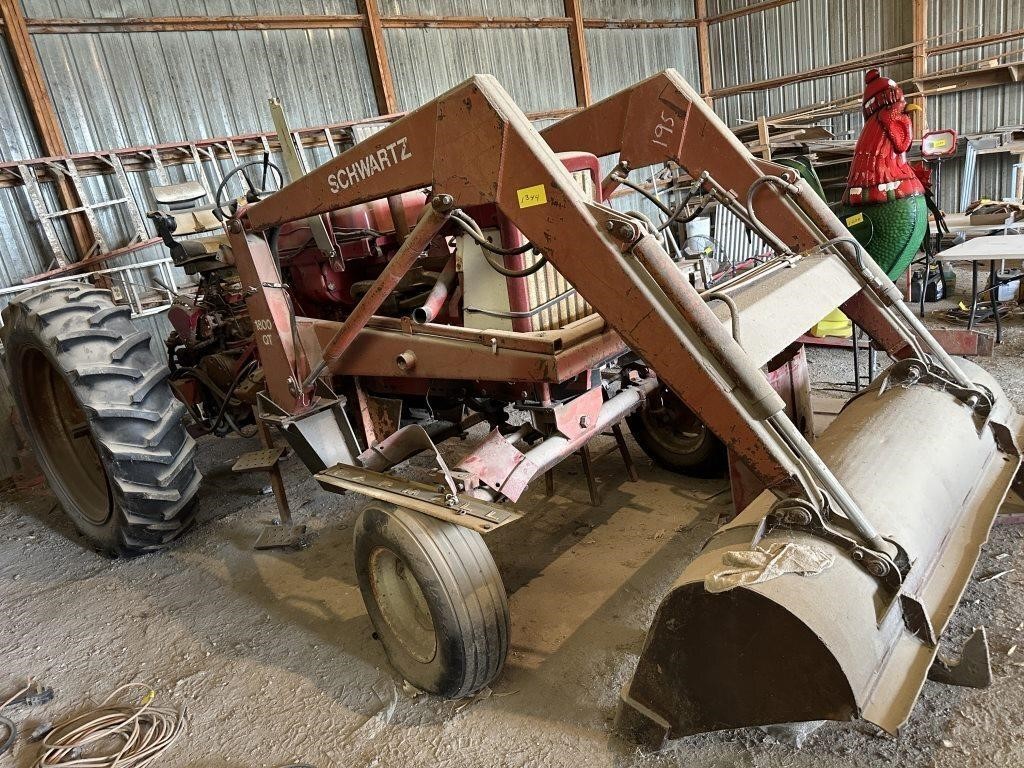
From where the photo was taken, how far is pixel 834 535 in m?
1.62

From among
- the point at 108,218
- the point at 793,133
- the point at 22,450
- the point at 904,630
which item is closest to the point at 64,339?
the point at 22,450

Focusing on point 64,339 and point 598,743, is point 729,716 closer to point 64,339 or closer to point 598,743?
point 598,743

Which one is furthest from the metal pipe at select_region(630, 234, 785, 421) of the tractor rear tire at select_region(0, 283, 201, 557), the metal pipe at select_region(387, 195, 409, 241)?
the tractor rear tire at select_region(0, 283, 201, 557)

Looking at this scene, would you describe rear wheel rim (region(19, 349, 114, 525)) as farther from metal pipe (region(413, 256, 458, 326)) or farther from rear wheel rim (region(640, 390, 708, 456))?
rear wheel rim (region(640, 390, 708, 456))

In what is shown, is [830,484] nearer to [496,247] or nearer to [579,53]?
[496,247]

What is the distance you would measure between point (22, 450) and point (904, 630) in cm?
603

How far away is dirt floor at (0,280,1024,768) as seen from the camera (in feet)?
6.25

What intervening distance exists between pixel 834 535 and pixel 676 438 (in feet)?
6.49

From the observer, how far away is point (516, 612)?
2.68m

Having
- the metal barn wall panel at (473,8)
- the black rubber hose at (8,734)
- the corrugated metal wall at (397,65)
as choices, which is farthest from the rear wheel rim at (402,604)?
the metal barn wall panel at (473,8)

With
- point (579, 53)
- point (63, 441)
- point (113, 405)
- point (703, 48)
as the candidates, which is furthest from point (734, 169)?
point (703, 48)

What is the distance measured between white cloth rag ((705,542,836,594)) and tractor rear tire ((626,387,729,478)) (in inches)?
70.3

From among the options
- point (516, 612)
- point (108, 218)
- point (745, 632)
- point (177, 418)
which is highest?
point (108, 218)

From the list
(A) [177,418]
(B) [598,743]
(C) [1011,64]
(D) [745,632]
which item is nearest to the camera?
(D) [745,632]
